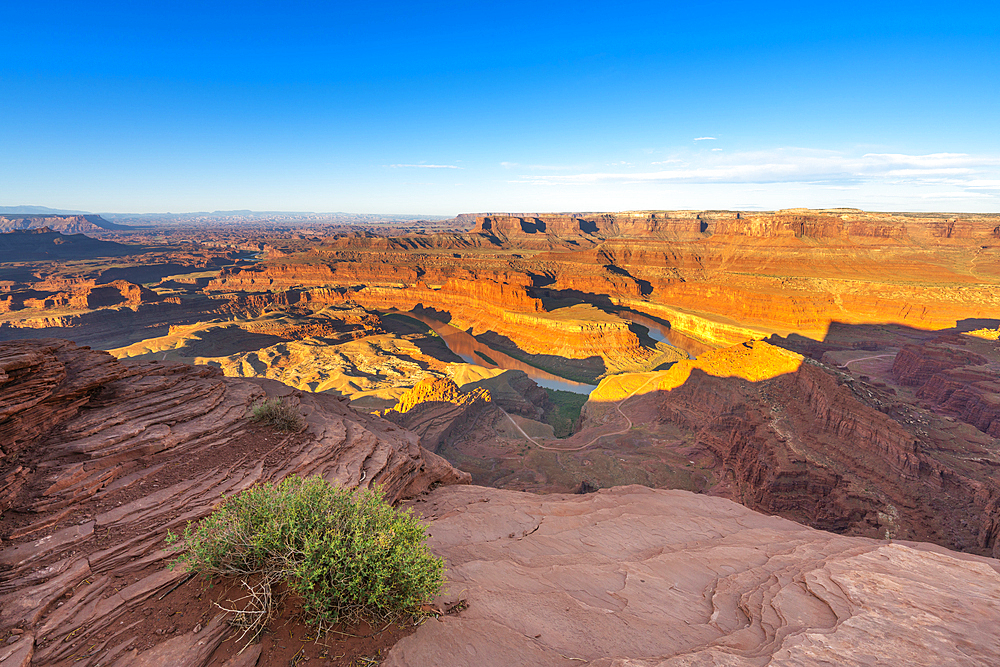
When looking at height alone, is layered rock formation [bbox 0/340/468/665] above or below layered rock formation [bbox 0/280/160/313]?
above

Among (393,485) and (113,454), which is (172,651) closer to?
(113,454)

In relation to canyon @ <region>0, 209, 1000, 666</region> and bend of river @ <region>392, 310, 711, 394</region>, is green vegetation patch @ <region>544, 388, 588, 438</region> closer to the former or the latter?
canyon @ <region>0, 209, 1000, 666</region>

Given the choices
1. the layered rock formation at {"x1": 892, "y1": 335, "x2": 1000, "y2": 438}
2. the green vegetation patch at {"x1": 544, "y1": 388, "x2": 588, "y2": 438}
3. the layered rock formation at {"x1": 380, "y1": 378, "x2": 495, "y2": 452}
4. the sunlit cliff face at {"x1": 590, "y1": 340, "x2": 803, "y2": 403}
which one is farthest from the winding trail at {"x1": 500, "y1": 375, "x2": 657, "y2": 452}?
the layered rock formation at {"x1": 892, "y1": 335, "x2": 1000, "y2": 438}

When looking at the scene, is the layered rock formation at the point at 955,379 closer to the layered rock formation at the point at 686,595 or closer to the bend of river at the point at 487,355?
the layered rock formation at the point at 686,595

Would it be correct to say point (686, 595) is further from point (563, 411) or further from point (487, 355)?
point (487, 355)

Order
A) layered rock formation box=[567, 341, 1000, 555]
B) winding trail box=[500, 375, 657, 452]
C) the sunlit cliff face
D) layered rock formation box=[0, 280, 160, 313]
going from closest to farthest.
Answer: layered rock formation box=[567, 341, 1000, 555] → winding trail box=[500, 375, 657, 452] → the sunlit cliff face → layered rock formation box=[0, 280, 160, 313]

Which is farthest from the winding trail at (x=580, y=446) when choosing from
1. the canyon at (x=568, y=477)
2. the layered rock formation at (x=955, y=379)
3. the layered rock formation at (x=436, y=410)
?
the layered rock formation at (x=955, y=379)

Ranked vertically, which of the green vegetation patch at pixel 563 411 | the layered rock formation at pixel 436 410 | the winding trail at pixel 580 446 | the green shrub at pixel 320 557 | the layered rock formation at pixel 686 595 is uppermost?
the green shrub at pixel 320 557

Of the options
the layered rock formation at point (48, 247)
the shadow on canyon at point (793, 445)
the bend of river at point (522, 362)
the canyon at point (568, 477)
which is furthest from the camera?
the layered rock formation at point (48, 247)
